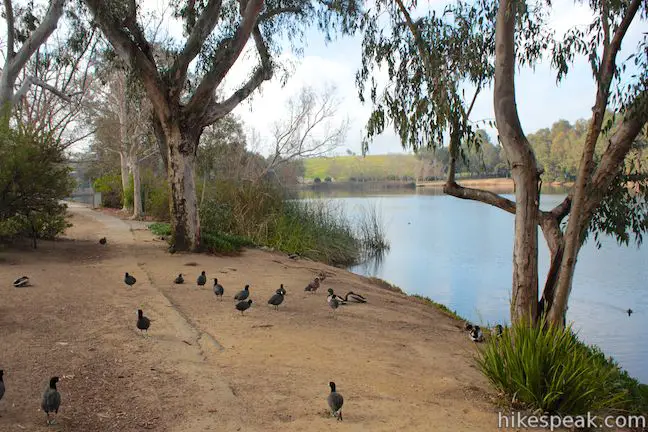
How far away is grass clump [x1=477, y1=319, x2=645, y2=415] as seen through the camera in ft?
16.1

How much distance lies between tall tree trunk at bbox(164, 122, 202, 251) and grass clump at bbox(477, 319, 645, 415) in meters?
8.23

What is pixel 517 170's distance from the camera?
7125mm

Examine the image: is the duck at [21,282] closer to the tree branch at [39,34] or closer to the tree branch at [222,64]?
the tree branch at [222,64]

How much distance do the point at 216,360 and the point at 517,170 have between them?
14.2 ft

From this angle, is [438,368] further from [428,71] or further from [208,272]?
[208,272]

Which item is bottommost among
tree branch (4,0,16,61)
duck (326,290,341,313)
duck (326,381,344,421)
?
duck (326,290,341,313)

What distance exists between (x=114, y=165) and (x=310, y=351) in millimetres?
26608

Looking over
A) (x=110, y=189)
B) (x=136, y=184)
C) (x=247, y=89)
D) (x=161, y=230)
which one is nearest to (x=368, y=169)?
(x=110, y=189)

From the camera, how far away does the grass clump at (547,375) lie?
4898 mm

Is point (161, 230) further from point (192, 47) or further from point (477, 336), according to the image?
point (477, 336)

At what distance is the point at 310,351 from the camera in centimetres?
616

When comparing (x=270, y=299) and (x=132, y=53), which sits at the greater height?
(x=132, y=53)

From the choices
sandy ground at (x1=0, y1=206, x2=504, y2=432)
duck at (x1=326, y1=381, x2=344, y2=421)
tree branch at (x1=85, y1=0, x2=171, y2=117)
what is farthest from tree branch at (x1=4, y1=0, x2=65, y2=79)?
duck at (x1=326, y1=381, x2=344, y2=421)

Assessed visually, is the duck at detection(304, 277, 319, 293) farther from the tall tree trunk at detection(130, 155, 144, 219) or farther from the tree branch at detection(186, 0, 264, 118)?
the tall tree trunk at detection(130, 155, 144, 219)
